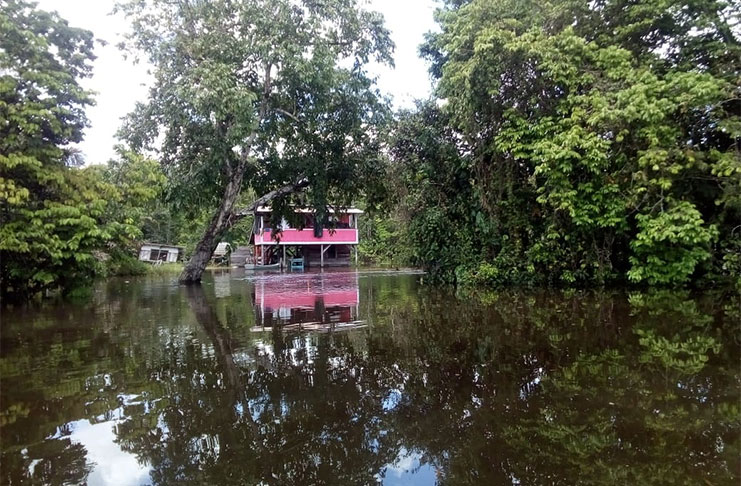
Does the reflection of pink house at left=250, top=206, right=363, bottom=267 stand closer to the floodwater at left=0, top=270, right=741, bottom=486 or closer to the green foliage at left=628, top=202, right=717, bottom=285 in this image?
the green foliage at left=628, top=202, right=717, bottom=285

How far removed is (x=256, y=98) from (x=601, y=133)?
31.1 feet

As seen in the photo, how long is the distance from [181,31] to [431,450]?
15604 mm

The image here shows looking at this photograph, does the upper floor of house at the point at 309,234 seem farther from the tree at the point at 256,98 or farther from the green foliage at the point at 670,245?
the green foliage at the point at 670,245

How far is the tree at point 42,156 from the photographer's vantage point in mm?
9711

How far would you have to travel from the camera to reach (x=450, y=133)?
14.1 metres

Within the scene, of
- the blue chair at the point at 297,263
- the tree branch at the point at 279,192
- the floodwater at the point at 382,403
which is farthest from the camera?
the blue chair at the point at 297,263

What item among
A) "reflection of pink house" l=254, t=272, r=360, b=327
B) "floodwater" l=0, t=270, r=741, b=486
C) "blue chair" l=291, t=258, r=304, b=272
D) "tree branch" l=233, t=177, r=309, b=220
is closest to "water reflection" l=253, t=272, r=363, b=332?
"reflection of pink house" l=254, t=272, r=360, b=327

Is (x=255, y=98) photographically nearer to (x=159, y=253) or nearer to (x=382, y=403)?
(x=382, y=403)

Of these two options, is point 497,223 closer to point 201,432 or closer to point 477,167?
point 477,167

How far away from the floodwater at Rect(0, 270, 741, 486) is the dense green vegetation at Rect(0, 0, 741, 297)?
369cm

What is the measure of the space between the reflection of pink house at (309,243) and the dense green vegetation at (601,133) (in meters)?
17.9

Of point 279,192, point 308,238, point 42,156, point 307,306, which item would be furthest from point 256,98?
point 308,238

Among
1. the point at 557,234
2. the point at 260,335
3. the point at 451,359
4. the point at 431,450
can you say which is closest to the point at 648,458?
the point at 431,450

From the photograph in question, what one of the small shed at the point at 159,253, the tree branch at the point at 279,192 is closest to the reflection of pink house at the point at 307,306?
the tree branch at the point at 279,192
